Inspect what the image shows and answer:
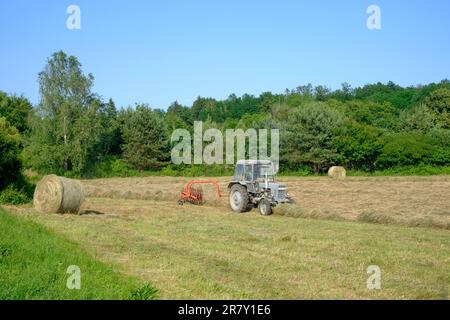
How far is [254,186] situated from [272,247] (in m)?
7.69

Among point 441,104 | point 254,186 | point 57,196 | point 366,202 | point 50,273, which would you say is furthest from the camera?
point 441,104

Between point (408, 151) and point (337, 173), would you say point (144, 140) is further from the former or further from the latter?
point (408, 151)

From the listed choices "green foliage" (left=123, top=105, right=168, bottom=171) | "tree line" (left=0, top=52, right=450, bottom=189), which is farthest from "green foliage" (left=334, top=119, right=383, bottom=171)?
"green foliage" (left=123, top=105, right=168, bottom=171)

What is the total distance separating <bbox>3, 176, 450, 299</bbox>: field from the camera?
25.7 ft

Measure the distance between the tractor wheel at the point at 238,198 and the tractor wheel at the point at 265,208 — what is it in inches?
31.1

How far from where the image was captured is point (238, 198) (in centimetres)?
1883

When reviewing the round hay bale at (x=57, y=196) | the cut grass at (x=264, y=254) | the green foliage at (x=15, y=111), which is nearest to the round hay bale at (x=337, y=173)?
the cut grass at (x=264, y=254)

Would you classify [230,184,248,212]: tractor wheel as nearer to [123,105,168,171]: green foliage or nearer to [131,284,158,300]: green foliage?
[131,284,158,300]: green foliage

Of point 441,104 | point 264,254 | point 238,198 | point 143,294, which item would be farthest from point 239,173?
point 441,104

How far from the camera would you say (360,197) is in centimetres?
2305

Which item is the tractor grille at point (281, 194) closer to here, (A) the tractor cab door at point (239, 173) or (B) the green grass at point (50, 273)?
(A) the tractor cab door at point (239, 173)

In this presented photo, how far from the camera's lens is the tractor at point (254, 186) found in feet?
59.6
